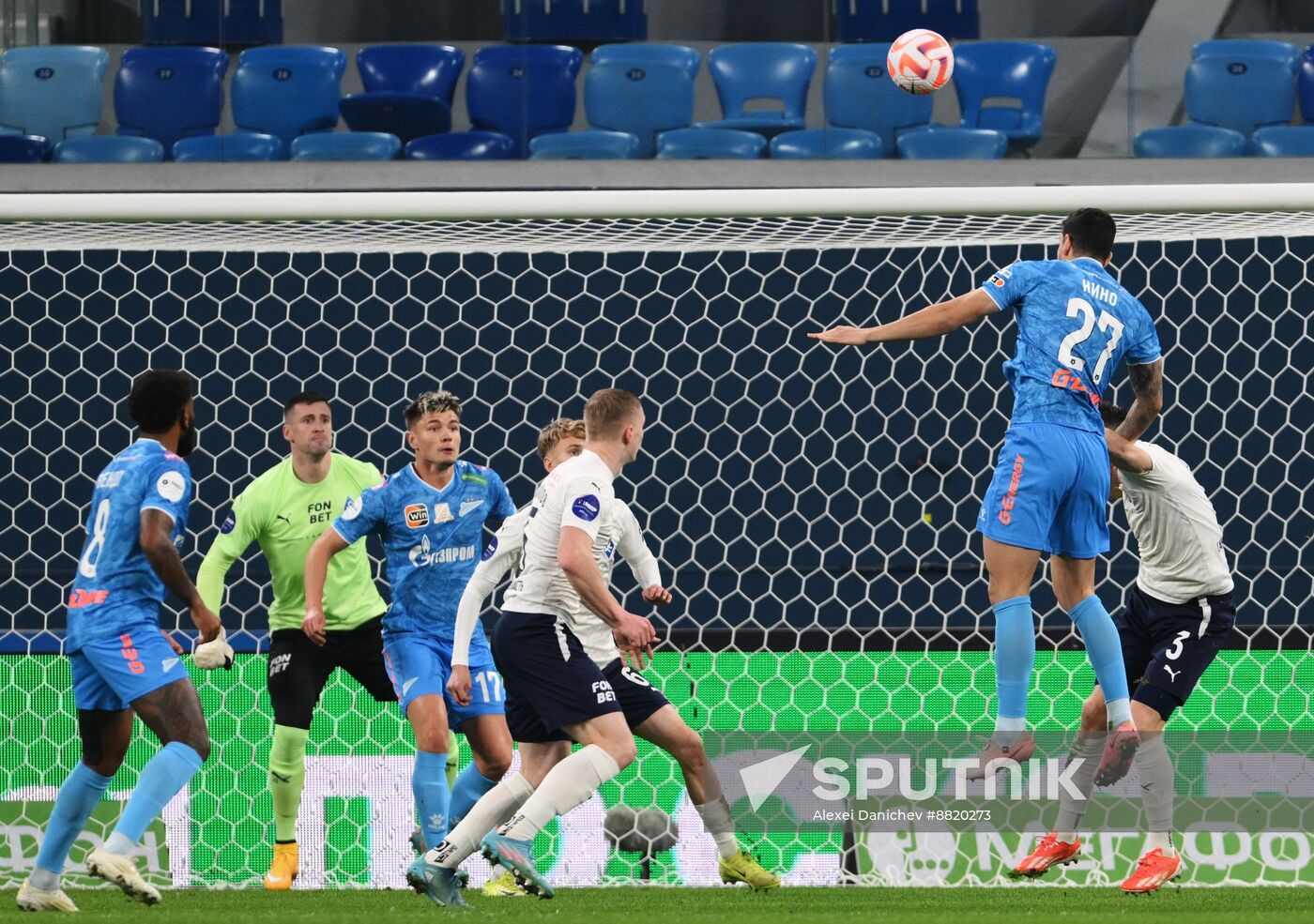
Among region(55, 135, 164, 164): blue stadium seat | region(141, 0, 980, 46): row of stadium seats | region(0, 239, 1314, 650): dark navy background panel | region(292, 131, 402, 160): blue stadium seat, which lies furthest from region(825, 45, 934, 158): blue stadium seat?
region(55, 135, 164, 164): blue stadium seat

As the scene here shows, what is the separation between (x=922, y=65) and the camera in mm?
8430

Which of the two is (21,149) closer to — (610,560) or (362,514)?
(362,514)

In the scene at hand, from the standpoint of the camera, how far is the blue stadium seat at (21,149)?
1168 centimetres

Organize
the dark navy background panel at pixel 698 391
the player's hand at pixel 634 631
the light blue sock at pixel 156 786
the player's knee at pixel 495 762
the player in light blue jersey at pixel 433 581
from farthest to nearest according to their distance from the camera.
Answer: the dark navy background panel at pixel 698 391, the player's knee at pixel 495 762, the player in light blue jersey at pixel 433 581, the light blue sock at pixel 156 786, the player's hand at pixel 634 631

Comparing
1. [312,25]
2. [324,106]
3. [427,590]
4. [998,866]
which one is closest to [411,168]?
[324,106]

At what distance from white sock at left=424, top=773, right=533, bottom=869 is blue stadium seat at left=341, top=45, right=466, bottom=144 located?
765cm

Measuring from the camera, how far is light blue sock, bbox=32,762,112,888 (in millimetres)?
5160

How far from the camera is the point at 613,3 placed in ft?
41.5

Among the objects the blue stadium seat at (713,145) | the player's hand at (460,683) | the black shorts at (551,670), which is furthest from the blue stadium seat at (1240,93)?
the player's hand at (460,683)

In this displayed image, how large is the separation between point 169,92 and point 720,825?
856 cm

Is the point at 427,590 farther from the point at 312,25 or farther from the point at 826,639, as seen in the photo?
the point at 312,25

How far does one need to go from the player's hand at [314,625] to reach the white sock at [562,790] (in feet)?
3.66

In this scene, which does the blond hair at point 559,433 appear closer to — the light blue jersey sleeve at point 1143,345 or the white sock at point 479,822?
the white sock at point 479,822

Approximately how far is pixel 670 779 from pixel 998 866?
4.41 ft
